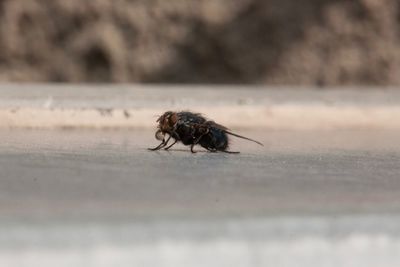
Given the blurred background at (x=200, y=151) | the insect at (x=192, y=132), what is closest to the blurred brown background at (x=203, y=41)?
the blurred background at (x=200, y=151)

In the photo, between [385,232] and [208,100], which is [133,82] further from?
[385,232]

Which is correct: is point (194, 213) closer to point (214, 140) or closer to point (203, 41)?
point (214, 140)

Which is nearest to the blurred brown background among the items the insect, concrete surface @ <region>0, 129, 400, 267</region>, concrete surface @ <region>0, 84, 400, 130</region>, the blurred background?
the blurred background

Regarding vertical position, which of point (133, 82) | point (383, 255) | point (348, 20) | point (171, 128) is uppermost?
point (348, 20)

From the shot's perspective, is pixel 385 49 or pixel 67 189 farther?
pixel 385 49

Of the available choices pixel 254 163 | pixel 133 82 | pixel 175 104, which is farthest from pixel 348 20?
pixel 254 163

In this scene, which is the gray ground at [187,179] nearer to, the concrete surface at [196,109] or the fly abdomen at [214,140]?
the fly abdomen at [214,140]

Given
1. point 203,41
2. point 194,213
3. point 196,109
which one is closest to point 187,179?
point 194,213

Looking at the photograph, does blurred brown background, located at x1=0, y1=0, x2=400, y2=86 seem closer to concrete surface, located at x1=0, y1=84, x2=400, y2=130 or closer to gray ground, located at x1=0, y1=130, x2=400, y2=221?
concrete surface, located at x1=0, y1=84, x2=400, y2=130
